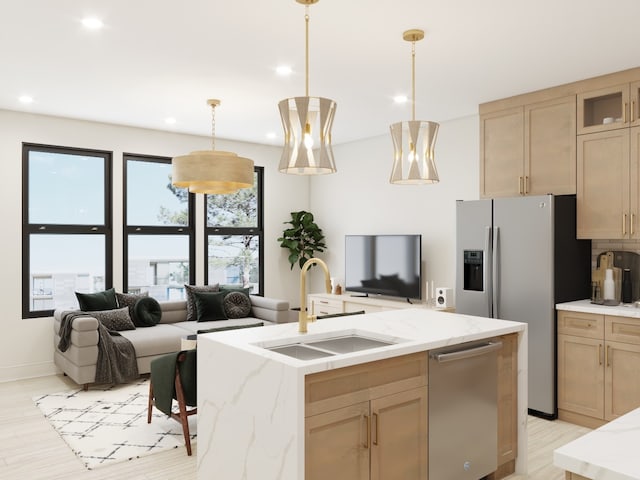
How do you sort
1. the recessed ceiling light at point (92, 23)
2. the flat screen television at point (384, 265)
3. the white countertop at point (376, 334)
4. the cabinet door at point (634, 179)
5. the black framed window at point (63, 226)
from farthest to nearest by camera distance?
the flat screen television at point (384, 265), the black framed window at point (63, 226), the cabinet door at point (634, 179), the recessed ceiling light at point (92, 23), the white countertop at point (376, 334)

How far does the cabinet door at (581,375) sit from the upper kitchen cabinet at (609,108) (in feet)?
5.63

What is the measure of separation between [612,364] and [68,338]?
4846 millimetres

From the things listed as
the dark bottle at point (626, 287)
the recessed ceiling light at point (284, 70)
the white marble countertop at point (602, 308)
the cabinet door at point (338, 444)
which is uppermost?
the recessed ceiling light at point (284, 70)

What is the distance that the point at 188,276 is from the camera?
6809 millimetres

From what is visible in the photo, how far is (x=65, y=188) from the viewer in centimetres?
590

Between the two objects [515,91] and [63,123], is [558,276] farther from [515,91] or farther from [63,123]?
[63,123]

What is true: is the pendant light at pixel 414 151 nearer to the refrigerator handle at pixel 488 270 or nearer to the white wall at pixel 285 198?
the refrigerator handle at pixel 488 270

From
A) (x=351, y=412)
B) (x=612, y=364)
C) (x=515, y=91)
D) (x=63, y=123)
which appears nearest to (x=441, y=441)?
(x=351, y=412)

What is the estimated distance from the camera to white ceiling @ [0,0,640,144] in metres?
3.07

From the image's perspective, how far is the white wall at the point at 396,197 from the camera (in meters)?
5.76

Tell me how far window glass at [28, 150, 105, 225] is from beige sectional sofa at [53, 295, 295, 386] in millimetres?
1116

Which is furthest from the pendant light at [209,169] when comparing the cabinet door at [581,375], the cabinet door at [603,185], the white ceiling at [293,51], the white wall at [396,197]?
the cabinet door at [581,375]

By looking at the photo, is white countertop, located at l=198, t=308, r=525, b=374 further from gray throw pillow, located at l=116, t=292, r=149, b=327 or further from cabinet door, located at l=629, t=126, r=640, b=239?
gray throw pillow, located at l=116, t=292, r=149, b=327

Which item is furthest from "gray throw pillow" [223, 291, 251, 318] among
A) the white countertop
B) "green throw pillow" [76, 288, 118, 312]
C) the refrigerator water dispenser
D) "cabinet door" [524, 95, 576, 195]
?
"cabinet door" [524, 95, 576, 195]
